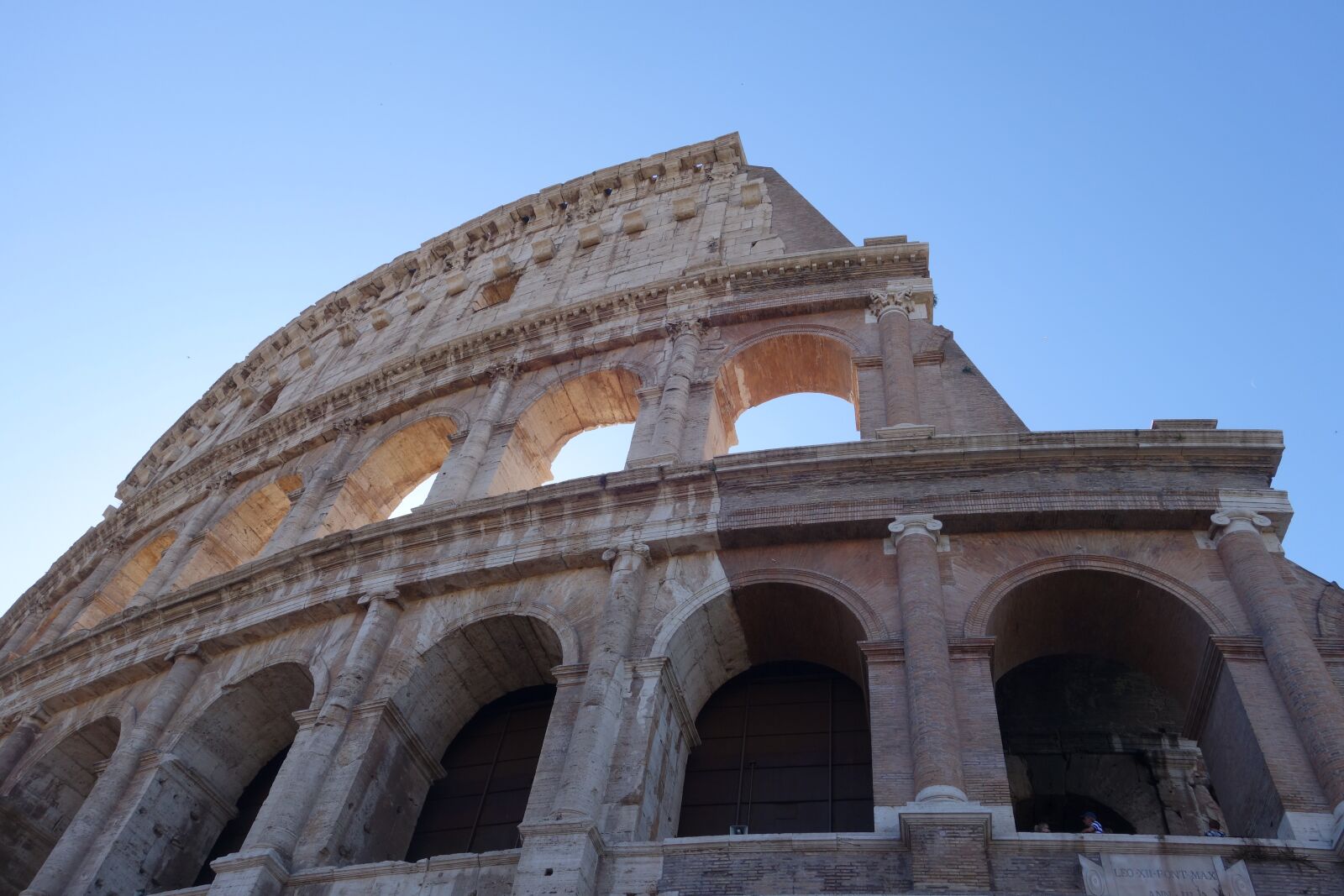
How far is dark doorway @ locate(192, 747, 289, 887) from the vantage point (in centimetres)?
1439

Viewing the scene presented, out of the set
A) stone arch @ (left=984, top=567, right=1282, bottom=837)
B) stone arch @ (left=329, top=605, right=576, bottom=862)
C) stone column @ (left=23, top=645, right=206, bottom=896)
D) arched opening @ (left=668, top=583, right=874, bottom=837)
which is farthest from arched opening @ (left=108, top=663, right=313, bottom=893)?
stone arch @ (left=984, top=567, right=1282, bottom=837)

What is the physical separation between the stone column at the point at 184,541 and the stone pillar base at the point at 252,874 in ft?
26.1

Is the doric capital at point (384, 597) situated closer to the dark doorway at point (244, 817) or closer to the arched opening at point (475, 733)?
the arched opening at point (475, 733)

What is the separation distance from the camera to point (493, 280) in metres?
23.8

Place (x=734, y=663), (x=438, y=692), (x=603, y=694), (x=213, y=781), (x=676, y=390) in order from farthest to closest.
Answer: (x=676, y=390) → (x=213, y=781) → (x=438, y=692) → (x=734, y=663) → (x=603, y=694)

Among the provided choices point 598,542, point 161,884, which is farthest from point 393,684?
point 161,884

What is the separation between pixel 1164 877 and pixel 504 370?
1273 cm

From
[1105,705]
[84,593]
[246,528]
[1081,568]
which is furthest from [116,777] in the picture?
[1105,705]

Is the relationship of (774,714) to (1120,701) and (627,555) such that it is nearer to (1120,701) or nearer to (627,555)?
(627,555)

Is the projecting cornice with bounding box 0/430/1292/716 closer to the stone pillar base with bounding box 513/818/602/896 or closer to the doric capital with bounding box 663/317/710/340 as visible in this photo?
the stone pillar base with bounding box 513/818/602/896

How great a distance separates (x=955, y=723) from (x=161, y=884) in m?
9.39

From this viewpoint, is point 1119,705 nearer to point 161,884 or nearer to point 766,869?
point 766,869

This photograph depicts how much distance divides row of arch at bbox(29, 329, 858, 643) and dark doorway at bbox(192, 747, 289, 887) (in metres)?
4.10

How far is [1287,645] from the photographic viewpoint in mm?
10625
